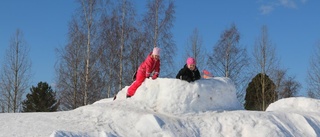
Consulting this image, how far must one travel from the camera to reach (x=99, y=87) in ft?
64.6

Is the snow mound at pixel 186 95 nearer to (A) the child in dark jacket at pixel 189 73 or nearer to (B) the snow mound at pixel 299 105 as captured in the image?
(A) the child in dark jacket at pixel 189 73

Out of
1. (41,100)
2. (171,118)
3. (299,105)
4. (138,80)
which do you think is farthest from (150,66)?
(41,100)

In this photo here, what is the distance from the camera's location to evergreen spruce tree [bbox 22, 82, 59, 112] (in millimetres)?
26109

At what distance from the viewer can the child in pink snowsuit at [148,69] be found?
8.91 metres

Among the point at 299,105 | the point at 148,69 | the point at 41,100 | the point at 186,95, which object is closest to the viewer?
the point at 186,95

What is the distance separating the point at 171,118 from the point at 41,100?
67.3 feet

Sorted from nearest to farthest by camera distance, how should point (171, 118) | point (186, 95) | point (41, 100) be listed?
point (171, 118), point (186, 95), point (41, 100)

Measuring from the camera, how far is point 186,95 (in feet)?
26.7

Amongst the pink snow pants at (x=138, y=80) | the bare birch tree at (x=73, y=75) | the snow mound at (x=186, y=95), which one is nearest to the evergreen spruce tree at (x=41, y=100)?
the bare birch tree at (x=73, y=75)

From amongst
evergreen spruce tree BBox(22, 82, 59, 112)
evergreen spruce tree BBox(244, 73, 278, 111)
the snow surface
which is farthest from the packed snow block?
evergreen spruce tree BBox(22, 82, 59, 112)

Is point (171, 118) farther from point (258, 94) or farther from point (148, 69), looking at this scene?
point (258, 94)

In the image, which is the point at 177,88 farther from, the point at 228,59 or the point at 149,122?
the point at 228,59

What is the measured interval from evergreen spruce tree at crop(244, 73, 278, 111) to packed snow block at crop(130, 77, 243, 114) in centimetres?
1329

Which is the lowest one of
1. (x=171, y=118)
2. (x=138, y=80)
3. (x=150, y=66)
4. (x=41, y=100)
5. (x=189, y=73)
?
(x=41, y=100)
